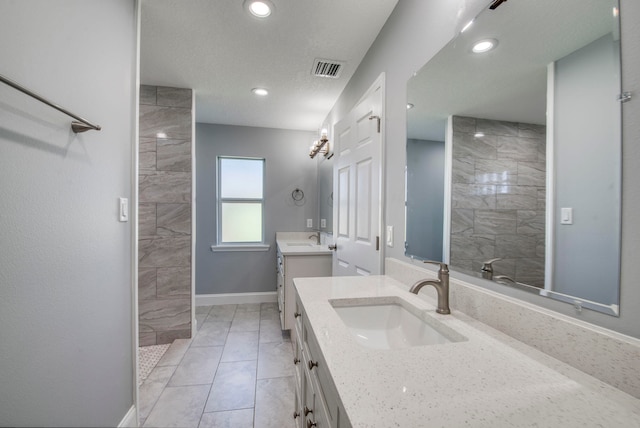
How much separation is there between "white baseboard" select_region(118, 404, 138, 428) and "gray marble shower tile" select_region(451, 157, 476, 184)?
205cm

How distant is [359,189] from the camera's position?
6.40 feet

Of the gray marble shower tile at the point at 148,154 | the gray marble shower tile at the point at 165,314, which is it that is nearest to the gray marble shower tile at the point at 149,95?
the gray marble shower tile at the point at 148,154

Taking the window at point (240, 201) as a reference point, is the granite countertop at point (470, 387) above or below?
below

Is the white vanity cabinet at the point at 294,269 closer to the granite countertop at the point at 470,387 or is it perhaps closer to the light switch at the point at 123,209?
the light switch at the point at 123,209

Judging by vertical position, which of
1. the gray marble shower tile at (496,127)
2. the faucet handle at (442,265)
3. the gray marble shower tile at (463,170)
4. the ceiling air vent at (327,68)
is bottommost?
the faucet handle at (442,265)

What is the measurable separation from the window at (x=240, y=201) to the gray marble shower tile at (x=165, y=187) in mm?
1066

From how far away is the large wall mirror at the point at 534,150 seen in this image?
1.93ft

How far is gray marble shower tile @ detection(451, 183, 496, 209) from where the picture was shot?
89cm

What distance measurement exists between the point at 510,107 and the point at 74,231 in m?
1.67

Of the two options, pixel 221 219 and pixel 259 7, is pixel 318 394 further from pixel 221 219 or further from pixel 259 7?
pixel 221 219

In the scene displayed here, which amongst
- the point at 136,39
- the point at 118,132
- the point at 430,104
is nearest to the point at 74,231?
the point at 118,132

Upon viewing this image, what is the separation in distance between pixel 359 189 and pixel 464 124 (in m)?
0.98

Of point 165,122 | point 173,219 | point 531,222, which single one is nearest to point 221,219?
point 173,219

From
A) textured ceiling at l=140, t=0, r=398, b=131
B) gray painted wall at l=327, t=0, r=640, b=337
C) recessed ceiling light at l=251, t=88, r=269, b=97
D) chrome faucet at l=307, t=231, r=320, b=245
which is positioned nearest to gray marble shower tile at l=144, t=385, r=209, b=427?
gray painted wall at l=327, t=0, r=640, b=337
